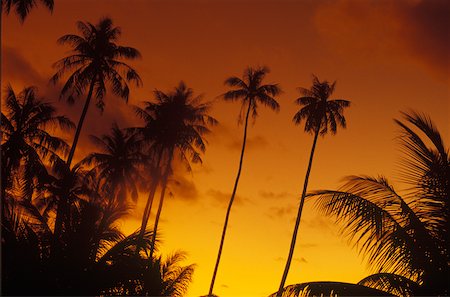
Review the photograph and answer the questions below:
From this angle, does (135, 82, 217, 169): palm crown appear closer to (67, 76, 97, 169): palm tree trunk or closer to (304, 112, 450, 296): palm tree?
(67, 76, 97, 169): palm tree trunk

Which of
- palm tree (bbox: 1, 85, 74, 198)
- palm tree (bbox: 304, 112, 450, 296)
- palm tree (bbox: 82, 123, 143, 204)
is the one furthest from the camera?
palm tree (bbox: 82, 123, 143, 204)

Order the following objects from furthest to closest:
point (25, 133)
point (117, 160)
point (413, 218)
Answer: point (117, 160)
point (25, 133)
point (413, 218)

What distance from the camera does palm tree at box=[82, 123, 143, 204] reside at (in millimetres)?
38844

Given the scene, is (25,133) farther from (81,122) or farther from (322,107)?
(322,107)

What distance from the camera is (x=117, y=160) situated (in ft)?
129

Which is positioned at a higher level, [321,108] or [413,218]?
[321,108]

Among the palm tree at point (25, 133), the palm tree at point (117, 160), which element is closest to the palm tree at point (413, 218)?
the palm tree at point (25, 133)

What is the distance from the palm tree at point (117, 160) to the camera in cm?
3884

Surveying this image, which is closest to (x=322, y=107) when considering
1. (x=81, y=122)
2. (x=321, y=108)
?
(x=321, y=108)

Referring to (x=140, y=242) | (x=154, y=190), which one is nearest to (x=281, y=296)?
(x=140, y=242)

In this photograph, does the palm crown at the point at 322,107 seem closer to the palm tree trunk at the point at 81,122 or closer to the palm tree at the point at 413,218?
the palm tree trunk at the point at 81,122

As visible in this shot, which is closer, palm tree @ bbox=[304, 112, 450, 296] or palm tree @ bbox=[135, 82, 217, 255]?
palm tree @ bbox=[304, 112, 450, 296]

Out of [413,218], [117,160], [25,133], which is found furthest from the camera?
[117,160]

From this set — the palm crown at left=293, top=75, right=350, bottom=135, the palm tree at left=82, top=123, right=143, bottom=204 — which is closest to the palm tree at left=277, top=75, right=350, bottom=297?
the palm crown at left=293, top=75, right=350, bottom=135
